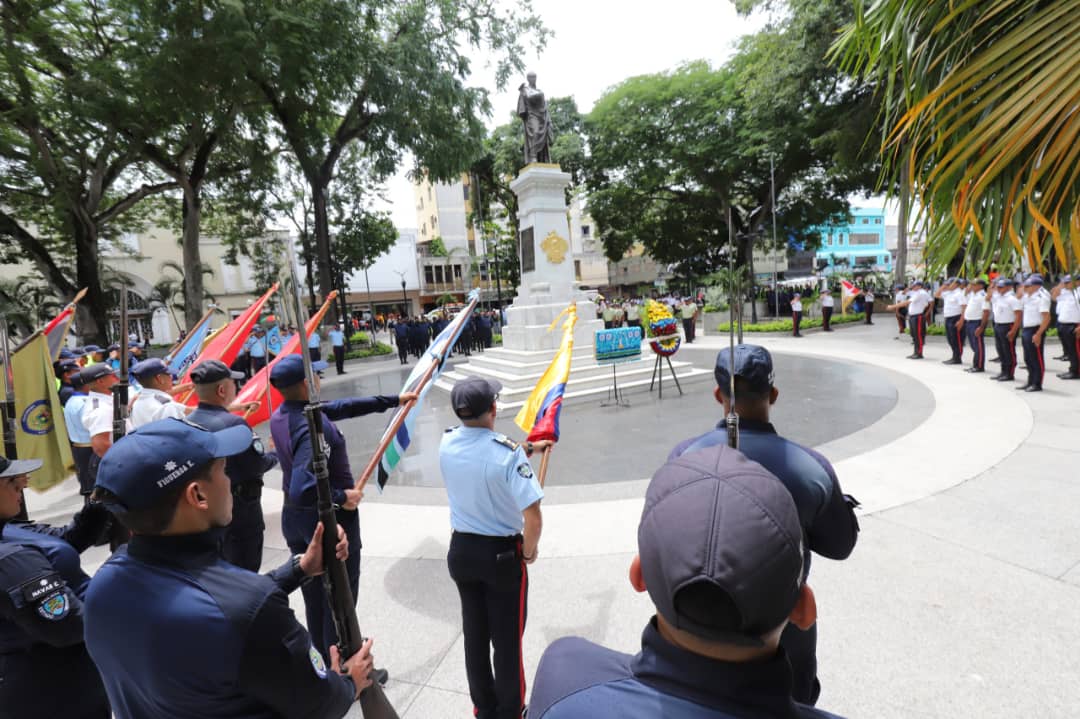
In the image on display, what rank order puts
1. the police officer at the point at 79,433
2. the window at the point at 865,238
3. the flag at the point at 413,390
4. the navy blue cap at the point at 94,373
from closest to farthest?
the flag at the point at 413,390, the navy blue cap at the point at 94,373, the police officer at the point at 79,433, the window at the point at 865,238

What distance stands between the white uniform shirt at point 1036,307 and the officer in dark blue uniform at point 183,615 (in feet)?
36.6

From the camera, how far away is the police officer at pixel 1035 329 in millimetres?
8328

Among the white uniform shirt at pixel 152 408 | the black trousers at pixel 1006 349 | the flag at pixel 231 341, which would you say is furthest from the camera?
the black trousers at pixel 1006 349

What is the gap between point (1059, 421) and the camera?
6.69 m

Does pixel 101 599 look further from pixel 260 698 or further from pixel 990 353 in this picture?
pixel 990 353

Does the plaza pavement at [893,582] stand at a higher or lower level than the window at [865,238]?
lower

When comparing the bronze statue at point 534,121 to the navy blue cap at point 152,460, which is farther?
the bronze statue at point 534,121

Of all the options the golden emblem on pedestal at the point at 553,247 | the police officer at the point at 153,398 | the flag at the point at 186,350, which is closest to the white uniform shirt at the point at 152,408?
the police officer at the point at 153,398

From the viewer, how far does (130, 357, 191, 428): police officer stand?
4244 millimetres

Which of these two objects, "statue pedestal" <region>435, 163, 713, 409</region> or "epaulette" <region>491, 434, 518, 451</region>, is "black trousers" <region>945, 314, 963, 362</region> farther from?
"epaulette" <region>491, 434, 518, 451</region>

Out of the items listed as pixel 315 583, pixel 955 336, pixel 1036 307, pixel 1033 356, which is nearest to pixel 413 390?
pixel 315 583

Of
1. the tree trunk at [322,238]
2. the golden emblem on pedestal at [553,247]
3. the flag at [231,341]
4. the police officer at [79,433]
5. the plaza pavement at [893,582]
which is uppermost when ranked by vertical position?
the tree trunk at [322,238]

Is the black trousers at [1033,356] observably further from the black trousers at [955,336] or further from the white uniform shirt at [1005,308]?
the black trousers at [955,336]

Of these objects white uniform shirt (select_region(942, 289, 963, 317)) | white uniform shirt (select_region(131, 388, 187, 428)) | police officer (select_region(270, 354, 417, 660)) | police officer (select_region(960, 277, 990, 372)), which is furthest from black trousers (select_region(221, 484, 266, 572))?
white uniform shirt (select_region(942, 289, 963, 317))
